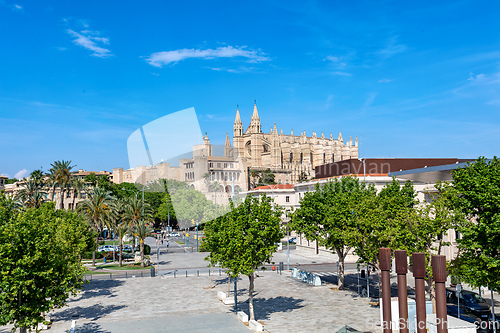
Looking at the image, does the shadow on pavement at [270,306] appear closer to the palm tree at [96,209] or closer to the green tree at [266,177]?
the palm tree at [96,209]

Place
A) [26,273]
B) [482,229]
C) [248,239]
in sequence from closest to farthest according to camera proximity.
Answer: [26,273] → [482,229] → [248,239]

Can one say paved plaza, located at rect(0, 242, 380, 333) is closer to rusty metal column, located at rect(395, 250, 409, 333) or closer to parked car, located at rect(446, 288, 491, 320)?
parked car, located at rect(446, 288, 491, 320)

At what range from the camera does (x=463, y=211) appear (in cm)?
2052

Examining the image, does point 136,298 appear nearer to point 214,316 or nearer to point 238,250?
point 214,316

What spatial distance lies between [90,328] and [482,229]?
20703 millimetres

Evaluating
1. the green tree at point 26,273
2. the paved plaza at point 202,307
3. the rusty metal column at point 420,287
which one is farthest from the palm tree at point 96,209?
the rusty metal column at point 420,287

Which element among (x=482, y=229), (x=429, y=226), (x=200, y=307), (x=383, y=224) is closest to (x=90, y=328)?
(x=200, y=307)

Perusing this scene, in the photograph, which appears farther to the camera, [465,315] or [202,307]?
[202,307]

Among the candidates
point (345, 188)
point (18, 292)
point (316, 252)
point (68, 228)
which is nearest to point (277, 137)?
point (316, 252)

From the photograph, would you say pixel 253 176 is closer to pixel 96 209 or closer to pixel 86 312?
pixel 96 209

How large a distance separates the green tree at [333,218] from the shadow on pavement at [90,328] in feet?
54.3

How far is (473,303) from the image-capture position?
85.4 feet

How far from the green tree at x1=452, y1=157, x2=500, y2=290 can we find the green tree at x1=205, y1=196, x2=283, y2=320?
961cm

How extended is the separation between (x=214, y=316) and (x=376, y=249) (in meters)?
10.7
